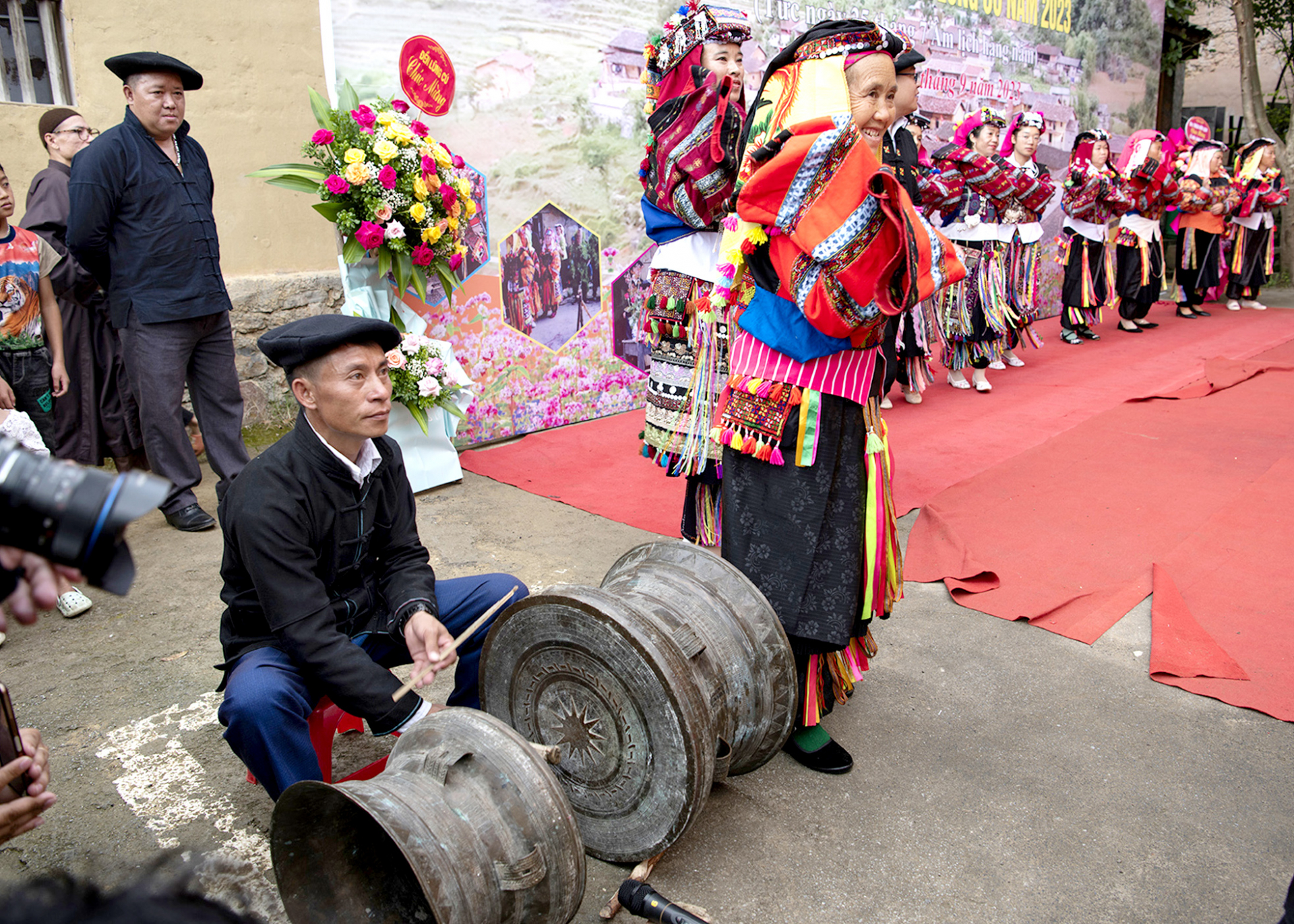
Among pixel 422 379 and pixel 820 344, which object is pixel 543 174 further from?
pixel 820 344

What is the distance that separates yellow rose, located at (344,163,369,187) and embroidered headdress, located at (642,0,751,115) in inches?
56.1

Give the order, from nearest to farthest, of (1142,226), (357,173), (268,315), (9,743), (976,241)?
(9,743), (357,173), (268,315), (976,241), (1142,226)

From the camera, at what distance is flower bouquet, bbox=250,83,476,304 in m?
4.16

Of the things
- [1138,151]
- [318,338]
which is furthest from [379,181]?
[1138,151]

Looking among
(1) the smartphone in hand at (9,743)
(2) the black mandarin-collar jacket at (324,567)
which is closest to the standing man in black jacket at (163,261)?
(2) the black mandarin-collar jacket at (324,567)

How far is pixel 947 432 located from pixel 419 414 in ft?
10.8

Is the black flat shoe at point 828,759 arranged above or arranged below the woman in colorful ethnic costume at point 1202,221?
below

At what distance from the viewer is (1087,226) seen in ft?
28.2

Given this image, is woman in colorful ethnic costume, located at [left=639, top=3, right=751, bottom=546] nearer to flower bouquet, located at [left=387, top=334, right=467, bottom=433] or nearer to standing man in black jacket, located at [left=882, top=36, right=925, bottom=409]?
standing man in black jacket, located at [left=882, top=36, right=925, bottom=409]

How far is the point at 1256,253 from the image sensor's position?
10.6 m

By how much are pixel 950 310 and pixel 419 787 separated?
19.9ft

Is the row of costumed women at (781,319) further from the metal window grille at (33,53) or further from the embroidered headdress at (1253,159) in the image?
the embroidered headdress at (1253,159)

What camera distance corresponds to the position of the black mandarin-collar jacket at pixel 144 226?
11.9 ft

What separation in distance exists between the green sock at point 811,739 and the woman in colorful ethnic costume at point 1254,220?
10.2 m
